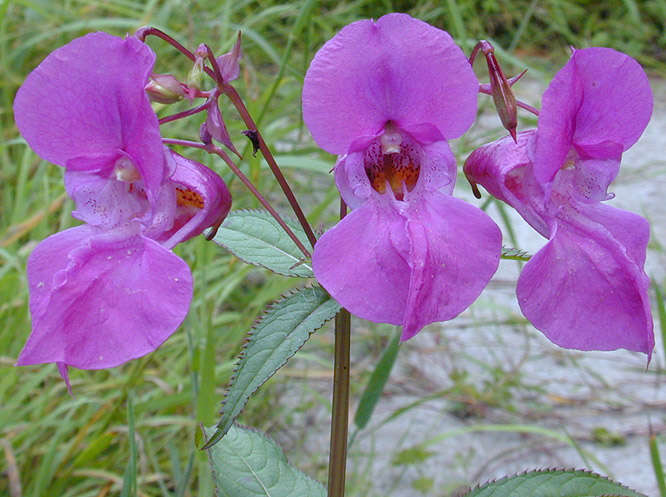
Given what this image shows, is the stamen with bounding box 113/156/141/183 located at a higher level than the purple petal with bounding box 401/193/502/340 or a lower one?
higher

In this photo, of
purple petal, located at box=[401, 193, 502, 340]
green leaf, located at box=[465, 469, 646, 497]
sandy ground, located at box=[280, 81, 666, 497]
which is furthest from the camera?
sandy ground, located at box=[280, 81, 666, 497]

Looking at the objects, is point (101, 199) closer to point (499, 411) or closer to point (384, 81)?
point (384, 81)

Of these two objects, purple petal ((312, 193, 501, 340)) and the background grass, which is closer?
purple petal ((312, 193, 501, 340))

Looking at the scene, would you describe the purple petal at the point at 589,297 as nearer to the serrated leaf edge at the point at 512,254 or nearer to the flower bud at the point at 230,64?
the serrated leaf edge at the point at 512,254

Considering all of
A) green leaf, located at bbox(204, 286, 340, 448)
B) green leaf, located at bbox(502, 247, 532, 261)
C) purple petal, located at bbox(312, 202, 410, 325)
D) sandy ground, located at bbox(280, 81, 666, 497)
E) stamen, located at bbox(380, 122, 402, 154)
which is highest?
stamen, located at bbox(380, 122, 402, 154)

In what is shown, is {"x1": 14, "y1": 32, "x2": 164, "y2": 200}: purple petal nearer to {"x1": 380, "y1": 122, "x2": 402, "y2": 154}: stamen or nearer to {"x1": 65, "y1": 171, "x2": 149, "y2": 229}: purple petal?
{"x1": 65, "y1": 171, "x2": 149, "y2": 229}: purple petal

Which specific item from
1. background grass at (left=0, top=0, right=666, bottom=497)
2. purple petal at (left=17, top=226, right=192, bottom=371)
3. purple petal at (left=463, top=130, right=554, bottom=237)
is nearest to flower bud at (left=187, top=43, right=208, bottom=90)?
purple petal at (left=17, top=226, right=192, bottom=371)
